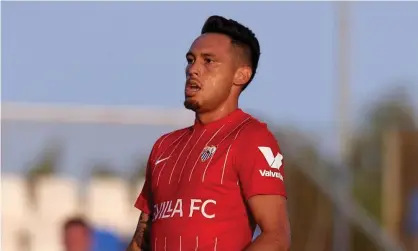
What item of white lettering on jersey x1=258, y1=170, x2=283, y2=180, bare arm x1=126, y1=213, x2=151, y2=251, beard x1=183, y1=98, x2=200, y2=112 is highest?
beard x1=183, y1=98, x2=200, y2=112

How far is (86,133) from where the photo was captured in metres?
10.1

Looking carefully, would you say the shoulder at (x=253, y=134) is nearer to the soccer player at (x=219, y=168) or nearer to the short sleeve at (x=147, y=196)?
the soccer player at (x=219, y=168)

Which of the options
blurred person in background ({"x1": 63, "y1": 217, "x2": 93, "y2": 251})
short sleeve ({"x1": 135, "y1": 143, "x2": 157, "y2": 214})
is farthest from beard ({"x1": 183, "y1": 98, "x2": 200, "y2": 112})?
blurred person in background ({"x1": 63, "y1": 217, "x2": 93, "y2": 251})

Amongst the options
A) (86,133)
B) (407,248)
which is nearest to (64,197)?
(86,133)

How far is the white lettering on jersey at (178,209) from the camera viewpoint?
434 centimetres

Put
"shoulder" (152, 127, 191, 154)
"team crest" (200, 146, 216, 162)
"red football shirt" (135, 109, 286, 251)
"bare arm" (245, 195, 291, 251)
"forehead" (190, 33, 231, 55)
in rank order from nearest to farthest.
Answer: "bare arm" (245, 195, 291, 251) < "red football shirt" (135, 109, 286, 251) < "team crest" (200, 146, 216, 162) < "forehead" (190, 33, 231, 55) < "shoulder" (152, 127, 191, 154)

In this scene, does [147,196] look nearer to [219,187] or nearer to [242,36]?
[219,187]

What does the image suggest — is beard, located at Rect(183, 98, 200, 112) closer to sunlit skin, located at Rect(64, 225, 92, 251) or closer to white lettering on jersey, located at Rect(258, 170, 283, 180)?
white lettering on jersey, located at Rect(258, 170, 283, 180)

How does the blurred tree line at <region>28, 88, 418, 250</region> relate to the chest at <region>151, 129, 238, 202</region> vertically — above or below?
below

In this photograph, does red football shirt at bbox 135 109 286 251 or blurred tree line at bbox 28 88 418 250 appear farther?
blurred tree line at bbox 28 88 418 250

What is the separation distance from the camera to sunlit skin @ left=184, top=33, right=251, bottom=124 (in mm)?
4516

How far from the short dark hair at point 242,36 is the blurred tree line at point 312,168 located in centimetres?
490

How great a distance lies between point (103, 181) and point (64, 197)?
0.31 metres

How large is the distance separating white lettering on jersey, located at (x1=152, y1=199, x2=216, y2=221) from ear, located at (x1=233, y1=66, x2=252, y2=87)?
479 millimetres
